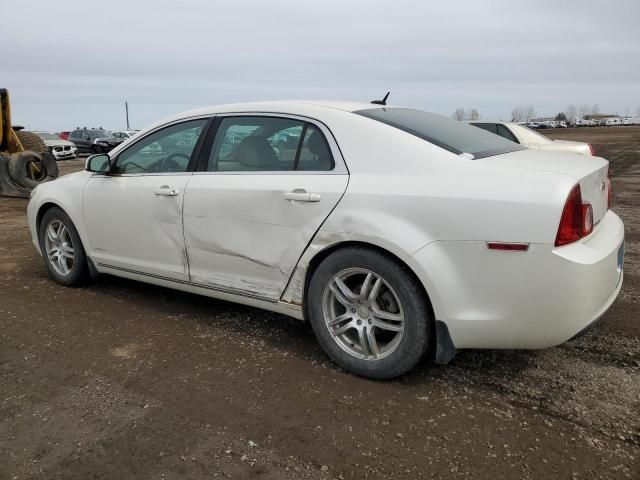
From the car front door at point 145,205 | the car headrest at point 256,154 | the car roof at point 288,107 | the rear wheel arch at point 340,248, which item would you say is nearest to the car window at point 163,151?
the car front door at point 145,205

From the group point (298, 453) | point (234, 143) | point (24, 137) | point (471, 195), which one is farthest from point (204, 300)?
point (24, 137)

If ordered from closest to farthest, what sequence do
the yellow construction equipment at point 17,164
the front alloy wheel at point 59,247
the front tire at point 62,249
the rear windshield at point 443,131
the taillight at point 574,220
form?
1. the taillight at point 574,220
2. the rear windshield at point 443,131
3. the front tire at point 62,249
4. the front alloy wheel at point 59,247
5. the yellow construction equipment at point 17,164

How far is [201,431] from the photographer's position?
2494mm

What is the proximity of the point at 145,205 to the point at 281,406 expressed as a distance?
1.88 meters

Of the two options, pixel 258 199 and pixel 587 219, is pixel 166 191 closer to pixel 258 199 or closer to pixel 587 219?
pixel 258 199

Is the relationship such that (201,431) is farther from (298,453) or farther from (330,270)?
(330,270)

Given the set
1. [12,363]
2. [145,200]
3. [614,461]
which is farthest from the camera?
[145,200]

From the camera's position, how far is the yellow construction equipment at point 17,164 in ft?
37.1

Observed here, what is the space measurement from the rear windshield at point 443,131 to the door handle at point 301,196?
1.94ft

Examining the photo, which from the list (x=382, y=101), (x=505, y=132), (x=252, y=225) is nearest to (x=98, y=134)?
(x=505, y=132)

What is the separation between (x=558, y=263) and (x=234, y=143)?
2146 millimetres

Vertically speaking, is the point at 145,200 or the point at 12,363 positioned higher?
the point at 145,200

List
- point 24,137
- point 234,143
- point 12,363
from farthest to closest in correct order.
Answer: point 24,137
point 234,143
point 12,363

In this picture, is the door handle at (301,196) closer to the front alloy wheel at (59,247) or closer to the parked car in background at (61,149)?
the front alloy wheel at (59,247)
